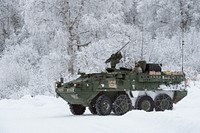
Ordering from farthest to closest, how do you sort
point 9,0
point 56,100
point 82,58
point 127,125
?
point 9,0, point 82,58, point 56,100, point 127,125

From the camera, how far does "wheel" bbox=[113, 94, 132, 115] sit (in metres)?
16.5

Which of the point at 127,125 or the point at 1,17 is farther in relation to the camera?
the point at 1,17

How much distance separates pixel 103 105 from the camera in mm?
16172

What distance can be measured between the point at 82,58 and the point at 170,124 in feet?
62.3

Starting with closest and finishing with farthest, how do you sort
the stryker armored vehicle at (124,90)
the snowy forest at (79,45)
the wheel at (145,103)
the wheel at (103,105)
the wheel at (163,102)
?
the wheel at (103,105), the stryker armored vehicle at (124,90), the wheel at (145,103), the wheel at (163,102), the snowy forest at (79,45)

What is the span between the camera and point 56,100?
22.8m

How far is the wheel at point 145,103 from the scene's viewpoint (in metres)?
17.2

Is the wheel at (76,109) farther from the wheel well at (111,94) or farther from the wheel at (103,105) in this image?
the wheel at (103,105)

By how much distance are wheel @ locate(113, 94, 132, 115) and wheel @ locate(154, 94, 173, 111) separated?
1428 millimetres

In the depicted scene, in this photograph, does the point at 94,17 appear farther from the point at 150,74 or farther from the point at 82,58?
the point at 150,74

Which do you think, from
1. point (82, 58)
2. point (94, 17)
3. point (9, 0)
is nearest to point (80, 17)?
point (94, 17)

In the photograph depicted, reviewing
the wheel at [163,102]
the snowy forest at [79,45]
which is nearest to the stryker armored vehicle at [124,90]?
the wheel at [163,102]

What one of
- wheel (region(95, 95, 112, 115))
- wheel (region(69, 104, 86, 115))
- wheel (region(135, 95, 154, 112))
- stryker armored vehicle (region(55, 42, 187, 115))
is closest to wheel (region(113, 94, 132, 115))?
stryker armored vehicle (region(55, 42, 187, 115))

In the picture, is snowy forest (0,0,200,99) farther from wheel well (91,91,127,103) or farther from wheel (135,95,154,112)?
wheel well (91,91,127,103)
